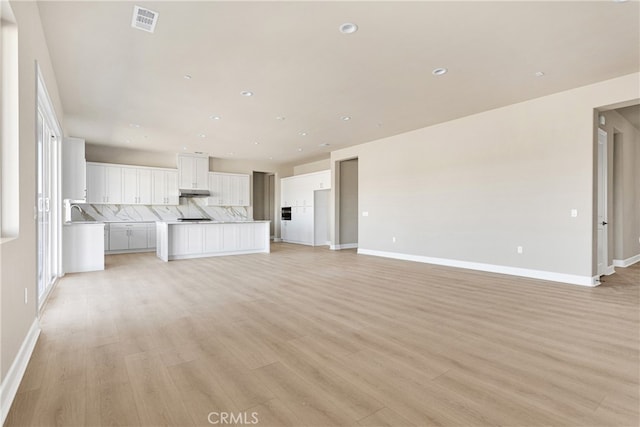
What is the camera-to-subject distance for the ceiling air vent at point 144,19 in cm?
277

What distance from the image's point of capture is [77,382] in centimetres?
193

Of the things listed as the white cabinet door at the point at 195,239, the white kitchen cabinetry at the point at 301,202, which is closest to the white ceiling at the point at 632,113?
the white kitchen cabinetry at the point at 301,202

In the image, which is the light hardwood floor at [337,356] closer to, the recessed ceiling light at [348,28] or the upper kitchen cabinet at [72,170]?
the upper kitchen cabinet at [72,170]

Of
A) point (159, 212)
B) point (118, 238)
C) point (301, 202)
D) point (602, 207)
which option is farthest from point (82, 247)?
point (602, 207)

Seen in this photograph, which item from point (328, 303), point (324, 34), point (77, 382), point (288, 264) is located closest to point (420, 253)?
point (288, 264)

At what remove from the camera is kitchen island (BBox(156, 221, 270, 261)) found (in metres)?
6.94

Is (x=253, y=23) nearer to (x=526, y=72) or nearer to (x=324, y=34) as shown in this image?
(x=324, y=34)

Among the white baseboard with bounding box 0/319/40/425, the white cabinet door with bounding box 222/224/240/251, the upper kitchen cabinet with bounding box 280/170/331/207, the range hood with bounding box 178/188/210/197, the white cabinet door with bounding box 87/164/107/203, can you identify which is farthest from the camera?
the upper kitchen cabinet with bounding box 280/170/331/207

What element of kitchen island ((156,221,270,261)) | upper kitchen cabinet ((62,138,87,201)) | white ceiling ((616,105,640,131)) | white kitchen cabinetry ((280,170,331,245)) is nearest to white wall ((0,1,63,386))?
upper kitchen cabinet ((62,138,87,201))

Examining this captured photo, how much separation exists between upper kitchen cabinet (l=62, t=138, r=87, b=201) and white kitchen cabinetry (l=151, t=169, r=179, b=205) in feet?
11.7

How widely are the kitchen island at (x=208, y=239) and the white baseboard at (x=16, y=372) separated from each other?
443cm

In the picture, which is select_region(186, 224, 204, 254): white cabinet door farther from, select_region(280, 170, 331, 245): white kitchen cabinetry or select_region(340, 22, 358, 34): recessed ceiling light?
select_region(340, 22, 358, 34): recessed ceiling light

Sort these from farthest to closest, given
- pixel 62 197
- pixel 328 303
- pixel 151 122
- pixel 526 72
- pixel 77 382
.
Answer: pixel 151 122 → pixel 62 197 → pixel 526 72 → pixel 328 303 → pixel 77 382

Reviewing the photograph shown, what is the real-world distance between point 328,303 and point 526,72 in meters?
3.85
